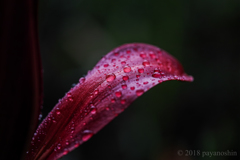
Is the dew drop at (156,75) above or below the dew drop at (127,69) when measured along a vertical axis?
below

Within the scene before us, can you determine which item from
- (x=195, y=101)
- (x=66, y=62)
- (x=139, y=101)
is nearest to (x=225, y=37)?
(x=195, y=101)

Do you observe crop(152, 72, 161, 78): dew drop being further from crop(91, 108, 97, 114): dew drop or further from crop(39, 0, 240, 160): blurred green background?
crop(39, 0, 240, 160): blurred green background

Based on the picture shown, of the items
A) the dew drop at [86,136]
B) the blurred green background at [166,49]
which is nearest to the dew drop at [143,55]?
the dew drop at [86,136]

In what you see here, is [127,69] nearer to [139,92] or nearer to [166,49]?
[139,92]

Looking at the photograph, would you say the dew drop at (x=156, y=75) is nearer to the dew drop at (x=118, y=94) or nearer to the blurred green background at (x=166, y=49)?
the dew drop at (x=118, y=94)

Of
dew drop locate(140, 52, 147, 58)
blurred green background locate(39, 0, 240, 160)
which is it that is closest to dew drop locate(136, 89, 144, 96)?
dew drop locate(140, 52, 147, 58)

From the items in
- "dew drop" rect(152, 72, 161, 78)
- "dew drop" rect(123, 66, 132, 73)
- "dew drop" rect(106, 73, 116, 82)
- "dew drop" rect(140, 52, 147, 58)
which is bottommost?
"dew drop" rect(152, 72, 161, 78)
